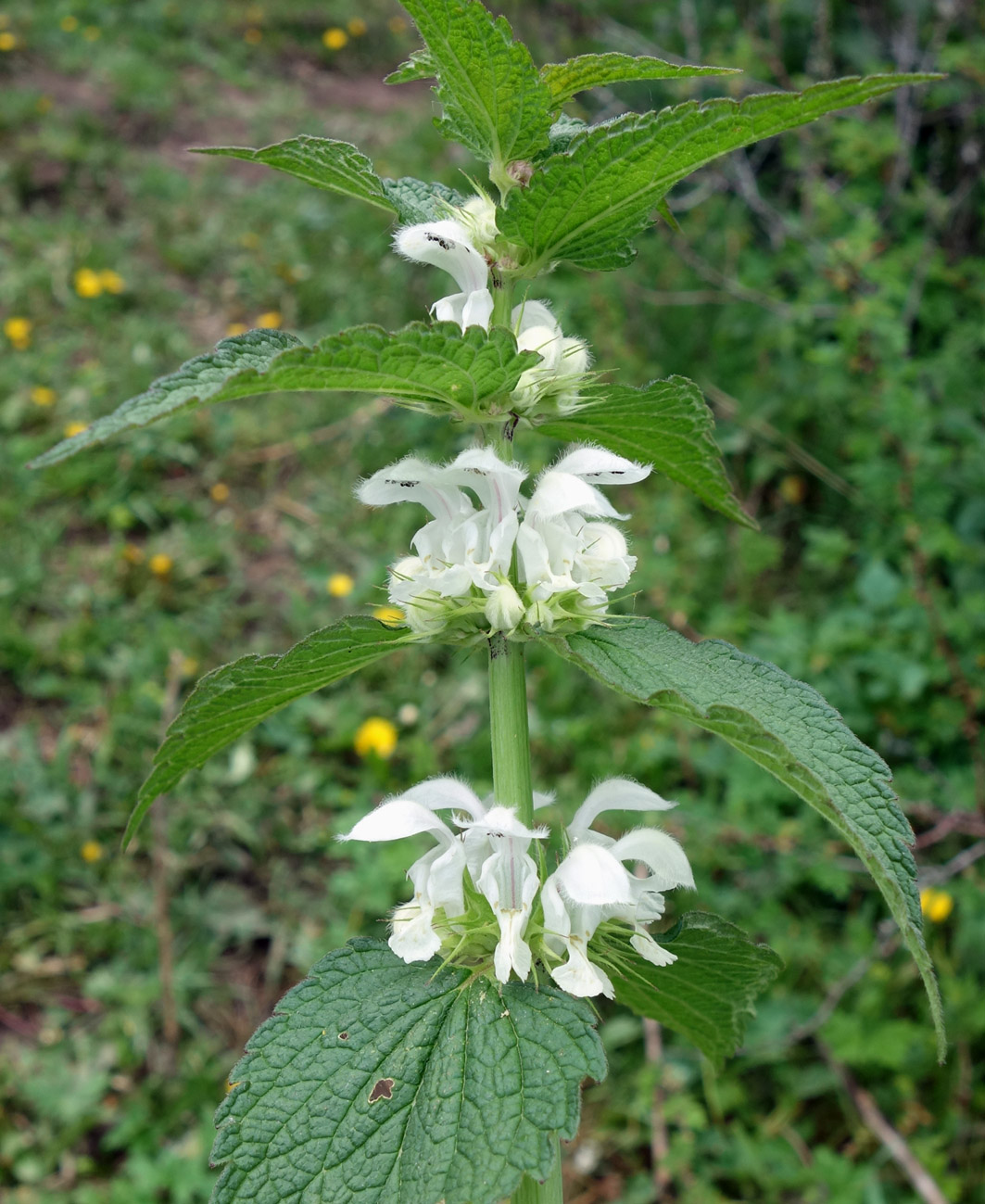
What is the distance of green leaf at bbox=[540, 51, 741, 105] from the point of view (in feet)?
2.73

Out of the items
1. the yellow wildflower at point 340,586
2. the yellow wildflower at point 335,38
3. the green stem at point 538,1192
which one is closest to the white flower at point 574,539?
the green stem at point 538,1192

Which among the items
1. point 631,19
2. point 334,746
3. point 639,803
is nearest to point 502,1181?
point 639,803

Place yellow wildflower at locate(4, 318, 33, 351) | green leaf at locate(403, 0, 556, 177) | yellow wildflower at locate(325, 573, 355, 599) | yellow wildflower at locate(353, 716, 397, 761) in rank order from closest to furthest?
green leaf at locate(403, 0, 556, 177), yellow wildflower at locate(353, 716, 397, 761), yellow wildflower at locate(325, 573, 355, 599), yellow wildflower at locate(4, 318, 33, 351)

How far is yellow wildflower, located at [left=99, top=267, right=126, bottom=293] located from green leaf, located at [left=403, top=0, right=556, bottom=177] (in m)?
3.80

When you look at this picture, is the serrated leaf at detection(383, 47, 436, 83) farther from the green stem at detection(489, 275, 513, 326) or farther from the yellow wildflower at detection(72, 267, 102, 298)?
the yellow wildflower at detection(72, 267, 102, 298)

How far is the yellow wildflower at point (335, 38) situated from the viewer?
656 cm

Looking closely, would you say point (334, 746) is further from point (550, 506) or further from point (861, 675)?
point (550, 506)

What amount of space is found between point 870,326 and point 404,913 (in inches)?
88.7

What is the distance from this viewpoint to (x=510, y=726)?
935 millimetres

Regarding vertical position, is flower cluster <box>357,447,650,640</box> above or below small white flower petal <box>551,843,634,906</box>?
above

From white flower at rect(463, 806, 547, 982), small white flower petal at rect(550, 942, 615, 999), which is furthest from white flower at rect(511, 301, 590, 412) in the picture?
small white flower petal at rect(550, 942, 615, 999)

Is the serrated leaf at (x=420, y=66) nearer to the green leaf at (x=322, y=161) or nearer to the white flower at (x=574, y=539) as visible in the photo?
the green leaf at (x=322, y=161)

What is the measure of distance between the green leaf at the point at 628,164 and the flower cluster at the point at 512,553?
180mm

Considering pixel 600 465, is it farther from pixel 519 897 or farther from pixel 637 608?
pixel 637 608
